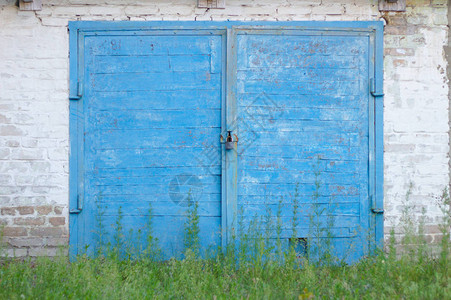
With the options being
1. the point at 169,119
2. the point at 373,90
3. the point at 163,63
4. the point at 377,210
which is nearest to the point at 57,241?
the point at 169,119

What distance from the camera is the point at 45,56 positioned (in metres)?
4.99

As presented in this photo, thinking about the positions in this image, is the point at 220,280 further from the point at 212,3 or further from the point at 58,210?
the point at 212,3

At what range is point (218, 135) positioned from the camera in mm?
5051

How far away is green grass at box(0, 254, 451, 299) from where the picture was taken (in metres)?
3.81

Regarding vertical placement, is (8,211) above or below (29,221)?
above

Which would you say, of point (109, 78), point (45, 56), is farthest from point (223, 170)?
point (45, 56)

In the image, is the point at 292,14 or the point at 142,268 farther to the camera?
the point at 292,14

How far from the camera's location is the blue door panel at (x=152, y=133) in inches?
197

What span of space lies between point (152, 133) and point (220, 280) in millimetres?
1667

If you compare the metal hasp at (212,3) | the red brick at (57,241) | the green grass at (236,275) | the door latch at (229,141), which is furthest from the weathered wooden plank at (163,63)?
the red brick at (57,241)

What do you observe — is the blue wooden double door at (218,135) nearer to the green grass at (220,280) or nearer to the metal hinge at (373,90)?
the metal hinge at (373,90)

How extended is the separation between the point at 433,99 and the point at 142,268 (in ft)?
11.1

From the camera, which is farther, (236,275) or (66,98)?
(66,98)

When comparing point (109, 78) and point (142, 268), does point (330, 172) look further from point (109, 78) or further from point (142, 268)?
point (109, 78)
